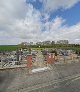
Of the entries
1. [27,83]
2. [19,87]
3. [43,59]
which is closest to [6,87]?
[19,87]

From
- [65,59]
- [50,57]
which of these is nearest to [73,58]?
[65,59]

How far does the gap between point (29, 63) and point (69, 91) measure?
8.91m

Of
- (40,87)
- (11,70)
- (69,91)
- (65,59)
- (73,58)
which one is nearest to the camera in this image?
(69,91)

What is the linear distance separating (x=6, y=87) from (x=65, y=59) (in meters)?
19.2

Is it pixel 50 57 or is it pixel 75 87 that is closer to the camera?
pixel 75 87

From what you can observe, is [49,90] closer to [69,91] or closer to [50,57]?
[69,91]

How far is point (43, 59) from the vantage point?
25.1 metres

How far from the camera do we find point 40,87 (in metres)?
13.4

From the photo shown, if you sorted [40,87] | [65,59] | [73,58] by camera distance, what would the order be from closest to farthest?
[40,87]
[65,59]
[73,58]

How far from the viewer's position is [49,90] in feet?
41.1

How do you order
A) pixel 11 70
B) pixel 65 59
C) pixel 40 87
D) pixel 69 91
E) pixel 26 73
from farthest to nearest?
1. pixel 65 59
2. pixel 11 70
3. pixel 26 73
4. pixel 40 87
5. pixel 69 91

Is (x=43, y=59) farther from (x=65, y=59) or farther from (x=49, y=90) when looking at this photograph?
(x=49, y=90)

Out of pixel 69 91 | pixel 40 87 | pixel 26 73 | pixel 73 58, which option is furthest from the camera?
pixel 73 58

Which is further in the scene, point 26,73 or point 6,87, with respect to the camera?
point 26,73
